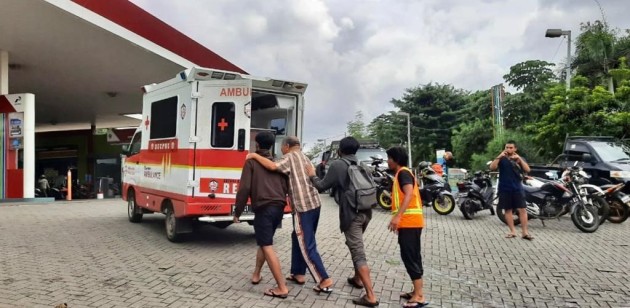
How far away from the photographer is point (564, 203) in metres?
9.27

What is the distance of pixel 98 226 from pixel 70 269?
4.08m

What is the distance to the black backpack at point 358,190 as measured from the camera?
4754 mm

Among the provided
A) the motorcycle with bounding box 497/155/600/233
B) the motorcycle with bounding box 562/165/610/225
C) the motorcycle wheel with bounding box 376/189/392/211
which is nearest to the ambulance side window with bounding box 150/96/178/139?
the motorcycle wheel with bounding box 376/189/392/211

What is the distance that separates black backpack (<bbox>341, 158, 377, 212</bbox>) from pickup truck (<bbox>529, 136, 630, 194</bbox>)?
7.23m

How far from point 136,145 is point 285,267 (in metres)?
5.09

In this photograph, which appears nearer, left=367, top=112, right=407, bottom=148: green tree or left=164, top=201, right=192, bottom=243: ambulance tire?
left=164, top=201, right=192, bottom=243: ambulance tire

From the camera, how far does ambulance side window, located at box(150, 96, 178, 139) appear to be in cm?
804

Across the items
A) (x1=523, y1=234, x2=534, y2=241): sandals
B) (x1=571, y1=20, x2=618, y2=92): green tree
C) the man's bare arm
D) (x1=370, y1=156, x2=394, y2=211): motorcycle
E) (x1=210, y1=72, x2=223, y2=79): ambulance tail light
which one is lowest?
(x1=523, y1=234, x2=534, y2=241): sandals

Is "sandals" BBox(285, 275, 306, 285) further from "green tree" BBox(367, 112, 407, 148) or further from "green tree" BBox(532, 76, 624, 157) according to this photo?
"green tree" BBox(367, 112, 407, 148)

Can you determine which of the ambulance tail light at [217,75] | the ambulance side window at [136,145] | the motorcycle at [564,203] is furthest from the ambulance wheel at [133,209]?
the motorcycle at [564,203]

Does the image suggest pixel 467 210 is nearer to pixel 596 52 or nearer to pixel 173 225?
pixel 173 225

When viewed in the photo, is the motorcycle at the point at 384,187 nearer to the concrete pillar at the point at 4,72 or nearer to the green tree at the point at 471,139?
the concrete pillar at the point at 4,72

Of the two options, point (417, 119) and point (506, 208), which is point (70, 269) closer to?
point (506, 208)

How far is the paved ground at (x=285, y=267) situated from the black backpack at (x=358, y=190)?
3.22ft
